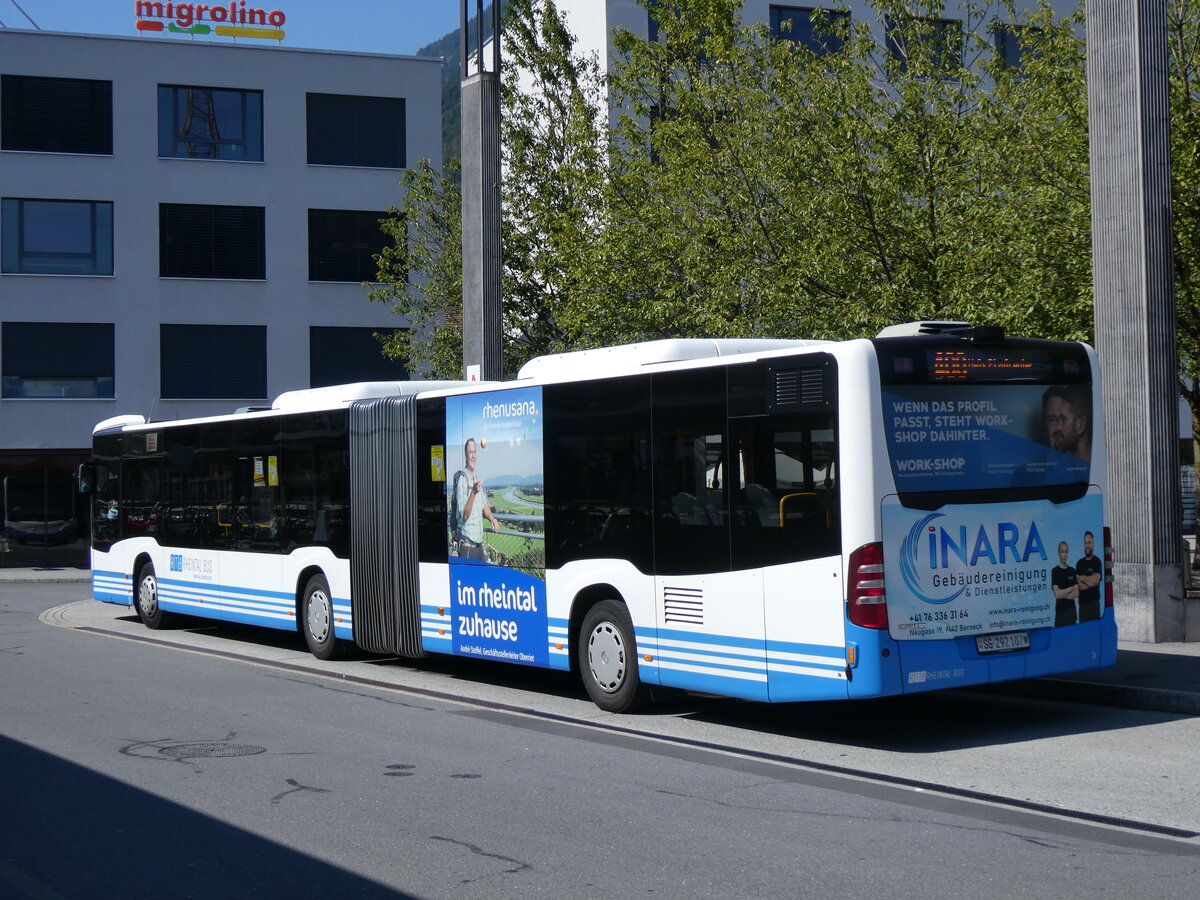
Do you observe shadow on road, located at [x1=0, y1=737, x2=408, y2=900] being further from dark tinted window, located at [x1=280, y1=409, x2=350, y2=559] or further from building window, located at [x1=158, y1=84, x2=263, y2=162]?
building window, located at [x1=158, y1=84, x2=263, y2=162]

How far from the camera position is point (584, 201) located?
86.4 ft

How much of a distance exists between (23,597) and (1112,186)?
2181cm

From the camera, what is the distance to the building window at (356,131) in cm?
4197

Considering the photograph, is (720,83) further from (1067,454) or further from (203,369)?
(203,369)

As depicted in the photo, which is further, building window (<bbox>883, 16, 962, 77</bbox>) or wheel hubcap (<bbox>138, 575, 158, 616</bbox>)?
building window (<bbox>883, 16, 962, 77</bbox>)

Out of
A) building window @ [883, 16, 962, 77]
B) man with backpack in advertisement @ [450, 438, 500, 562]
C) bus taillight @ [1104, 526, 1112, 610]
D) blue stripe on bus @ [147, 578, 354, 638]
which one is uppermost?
building window @ [883, 16, 962, 77]

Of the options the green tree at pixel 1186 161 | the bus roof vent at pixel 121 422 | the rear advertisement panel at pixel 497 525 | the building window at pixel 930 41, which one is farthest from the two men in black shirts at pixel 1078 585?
the bus roof vent at pixel 121 422

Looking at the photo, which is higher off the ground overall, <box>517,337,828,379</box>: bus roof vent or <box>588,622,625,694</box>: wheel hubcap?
<box>517,337,828,379</box>: bus roof vent

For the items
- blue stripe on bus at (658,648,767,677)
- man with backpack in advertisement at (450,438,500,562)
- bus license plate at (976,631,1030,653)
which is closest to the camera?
bus license plate at (976,631,1030,653)

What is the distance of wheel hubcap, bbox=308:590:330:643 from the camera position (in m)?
15.4

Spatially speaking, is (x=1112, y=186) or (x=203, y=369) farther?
(x=203, y=369)

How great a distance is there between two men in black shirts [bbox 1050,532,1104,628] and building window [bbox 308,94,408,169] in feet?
114

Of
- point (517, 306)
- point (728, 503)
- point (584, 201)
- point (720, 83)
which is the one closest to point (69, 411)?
point (517, 306)

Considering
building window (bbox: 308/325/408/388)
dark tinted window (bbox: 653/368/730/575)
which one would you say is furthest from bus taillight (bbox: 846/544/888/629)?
building window (bbox: 308/325/408/388)
